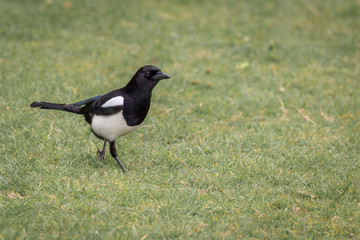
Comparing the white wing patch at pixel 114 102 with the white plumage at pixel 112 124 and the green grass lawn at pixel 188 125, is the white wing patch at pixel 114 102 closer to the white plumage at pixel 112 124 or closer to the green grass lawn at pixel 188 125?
the white plumage at pixel 112 124

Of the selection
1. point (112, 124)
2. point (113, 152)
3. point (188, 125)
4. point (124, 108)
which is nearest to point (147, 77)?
point (124, 108)

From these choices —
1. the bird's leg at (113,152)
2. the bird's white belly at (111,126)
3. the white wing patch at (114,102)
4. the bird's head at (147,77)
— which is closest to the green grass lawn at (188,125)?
the bird's leg at (113,152)

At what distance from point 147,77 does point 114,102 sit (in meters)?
0.41

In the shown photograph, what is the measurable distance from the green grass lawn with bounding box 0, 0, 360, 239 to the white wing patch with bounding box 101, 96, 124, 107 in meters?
0.65

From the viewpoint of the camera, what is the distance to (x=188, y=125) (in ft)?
19.3

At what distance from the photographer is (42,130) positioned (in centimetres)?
527

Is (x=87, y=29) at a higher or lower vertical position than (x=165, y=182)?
higher

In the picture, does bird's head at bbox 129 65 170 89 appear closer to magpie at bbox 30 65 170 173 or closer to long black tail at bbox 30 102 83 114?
magpie at bbox 30 65 170 173

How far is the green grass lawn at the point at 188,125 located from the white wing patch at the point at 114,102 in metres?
0.65

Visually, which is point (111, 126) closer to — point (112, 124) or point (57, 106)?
point (112, 124)

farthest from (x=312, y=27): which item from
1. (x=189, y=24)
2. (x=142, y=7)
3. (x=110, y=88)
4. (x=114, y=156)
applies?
(x=114, y=156)

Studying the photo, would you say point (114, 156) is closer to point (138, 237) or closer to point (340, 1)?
point (138, 237)

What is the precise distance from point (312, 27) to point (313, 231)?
23.4 ft

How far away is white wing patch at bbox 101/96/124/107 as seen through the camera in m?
4.51
